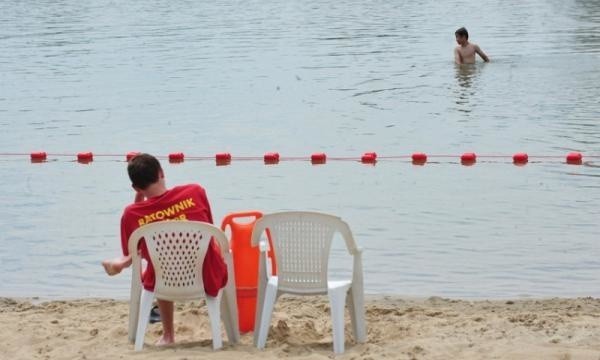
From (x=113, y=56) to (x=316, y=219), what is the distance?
21369mm

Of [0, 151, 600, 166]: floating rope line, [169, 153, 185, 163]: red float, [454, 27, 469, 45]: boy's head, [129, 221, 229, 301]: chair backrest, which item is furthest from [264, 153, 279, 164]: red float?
[454, 27, 469, 45]: boy's head

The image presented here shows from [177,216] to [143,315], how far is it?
0.63m

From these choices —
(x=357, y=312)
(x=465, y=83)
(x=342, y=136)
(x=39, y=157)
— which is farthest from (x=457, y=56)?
(x=357, y=312)

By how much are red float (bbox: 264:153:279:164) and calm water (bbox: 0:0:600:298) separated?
17 cm

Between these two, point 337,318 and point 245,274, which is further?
point 245,274

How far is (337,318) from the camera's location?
706cm

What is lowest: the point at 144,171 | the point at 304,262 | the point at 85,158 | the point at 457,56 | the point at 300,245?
the point at 304,262

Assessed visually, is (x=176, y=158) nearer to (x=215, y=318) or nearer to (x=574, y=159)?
(x=574, y=159)

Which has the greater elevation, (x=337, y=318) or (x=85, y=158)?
(x=85, y=158)

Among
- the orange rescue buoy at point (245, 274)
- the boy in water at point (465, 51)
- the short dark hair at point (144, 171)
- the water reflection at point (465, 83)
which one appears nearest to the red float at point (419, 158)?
the water reflection at point (465, 83)

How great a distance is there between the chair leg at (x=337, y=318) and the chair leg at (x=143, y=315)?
108 cm

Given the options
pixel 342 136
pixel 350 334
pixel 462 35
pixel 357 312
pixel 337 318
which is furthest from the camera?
pixel 462 35

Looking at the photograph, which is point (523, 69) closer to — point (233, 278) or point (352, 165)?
point (352, 165)

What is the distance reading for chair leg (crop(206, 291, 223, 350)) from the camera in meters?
7.12
